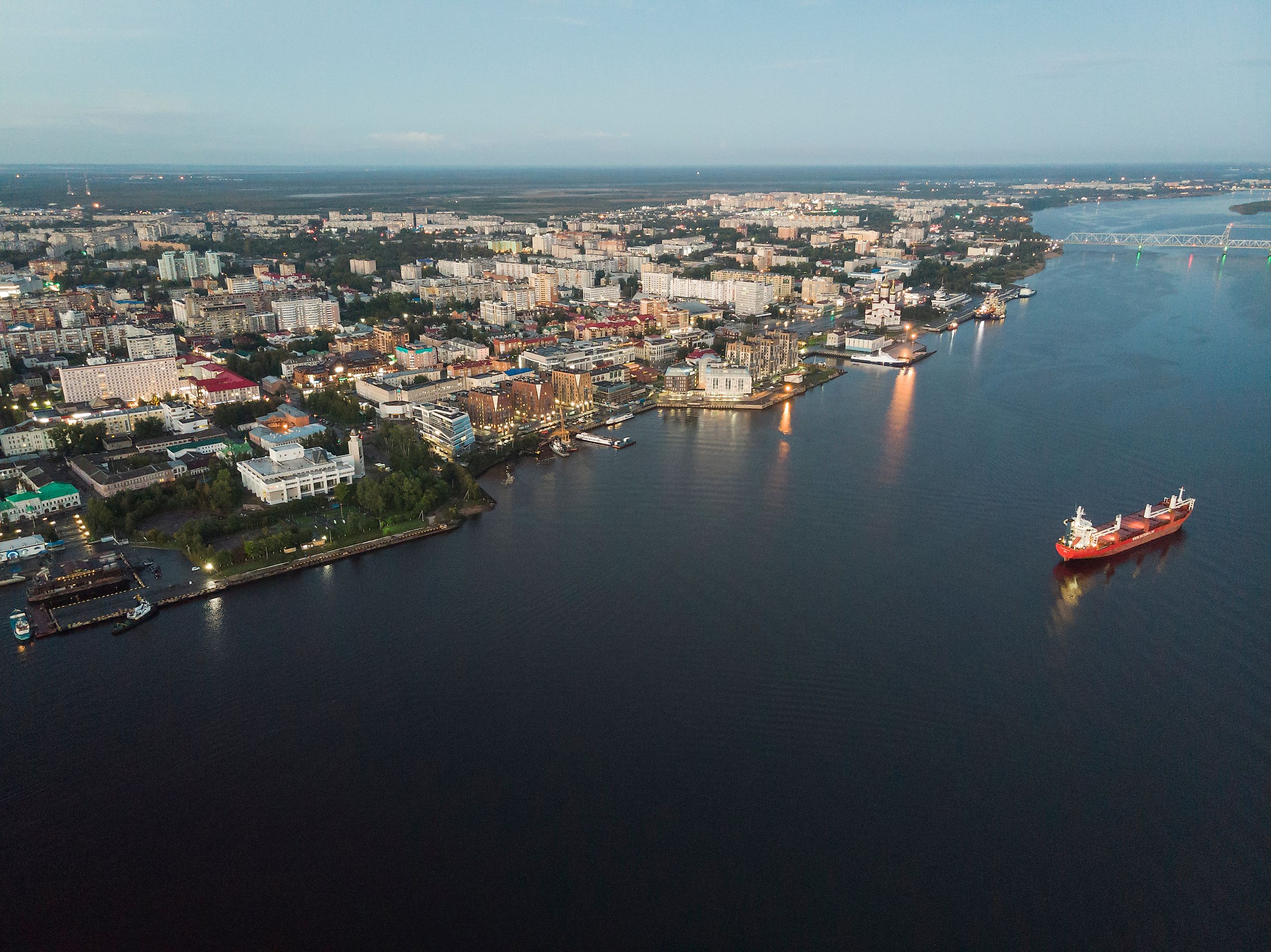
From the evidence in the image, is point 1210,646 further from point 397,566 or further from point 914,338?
point 914,338

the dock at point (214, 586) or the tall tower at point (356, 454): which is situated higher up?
the tall tower at point (356, 454)

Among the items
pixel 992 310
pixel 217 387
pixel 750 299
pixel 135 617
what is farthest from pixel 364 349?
pixel 992 310

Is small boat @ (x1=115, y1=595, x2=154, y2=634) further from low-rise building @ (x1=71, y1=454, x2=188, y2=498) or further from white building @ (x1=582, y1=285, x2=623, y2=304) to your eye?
white building @ (x1=582, y1=285, x2=623, y2=304)

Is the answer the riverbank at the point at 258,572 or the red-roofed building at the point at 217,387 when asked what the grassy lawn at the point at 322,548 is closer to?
the riverbank at the point at 258,572

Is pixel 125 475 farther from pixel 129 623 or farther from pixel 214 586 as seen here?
pixel 129 623

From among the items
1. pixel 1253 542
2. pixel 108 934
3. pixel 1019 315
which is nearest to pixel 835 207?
pixel 1019 315

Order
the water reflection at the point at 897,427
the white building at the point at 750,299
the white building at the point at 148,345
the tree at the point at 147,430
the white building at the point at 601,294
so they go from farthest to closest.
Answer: the white building at the point at 601,294 → the white building at the point at 750,299 → the white building at the point at 148,345 → the tree at the point at 147,430 → the water reflection at the point at 897,427

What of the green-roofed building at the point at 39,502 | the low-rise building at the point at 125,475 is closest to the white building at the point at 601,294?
the low-rise building at the point at 125,475
